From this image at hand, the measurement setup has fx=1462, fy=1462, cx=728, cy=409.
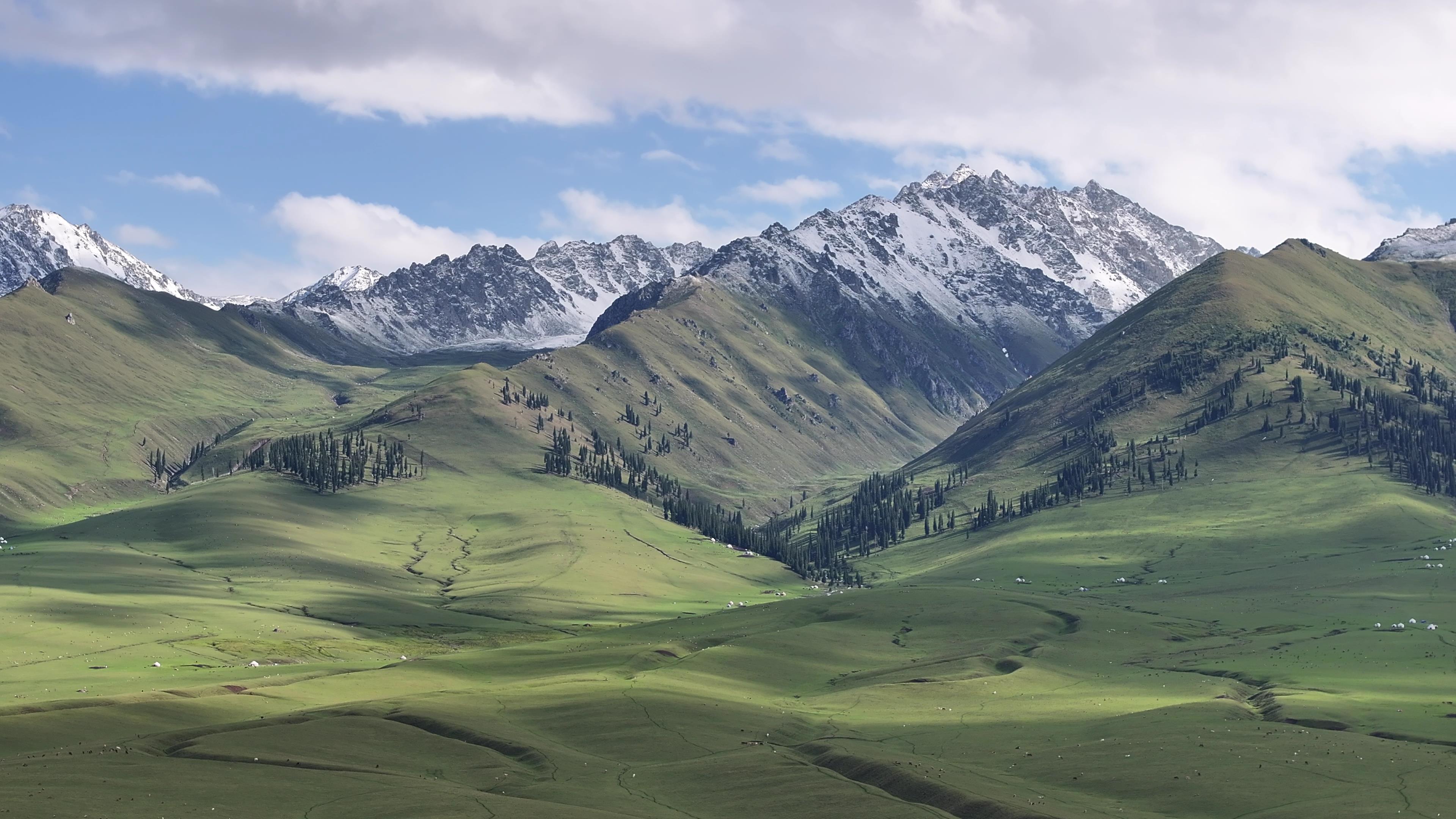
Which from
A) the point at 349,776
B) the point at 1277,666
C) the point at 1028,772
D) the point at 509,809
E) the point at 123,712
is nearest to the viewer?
the point at 509,809

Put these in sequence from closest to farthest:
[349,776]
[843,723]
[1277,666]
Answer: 1. [349,776]
2. [843,723]
3. [1277,666]

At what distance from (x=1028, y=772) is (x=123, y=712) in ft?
274

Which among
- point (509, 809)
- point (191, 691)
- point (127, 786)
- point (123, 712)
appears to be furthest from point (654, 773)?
point (191, 691)

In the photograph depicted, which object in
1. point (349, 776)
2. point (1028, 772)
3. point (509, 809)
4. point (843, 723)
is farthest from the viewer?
point (843, 723)

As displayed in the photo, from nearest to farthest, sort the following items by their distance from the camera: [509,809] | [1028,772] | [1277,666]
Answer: [509,809] < [1028,772] < [1277,666]

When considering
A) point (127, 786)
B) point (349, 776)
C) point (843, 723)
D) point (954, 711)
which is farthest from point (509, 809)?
point (954, 711)

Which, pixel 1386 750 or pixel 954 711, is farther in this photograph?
pixel 954 711

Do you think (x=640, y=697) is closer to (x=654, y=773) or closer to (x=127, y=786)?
(x=654, y=773)

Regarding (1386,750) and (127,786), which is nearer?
(127,786)

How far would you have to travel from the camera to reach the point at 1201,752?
125 meters

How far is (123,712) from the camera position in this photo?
13738cm

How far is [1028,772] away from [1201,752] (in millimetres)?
15365

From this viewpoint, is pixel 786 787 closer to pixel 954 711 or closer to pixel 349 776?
pixel 349 776

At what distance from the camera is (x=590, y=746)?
13762cm
